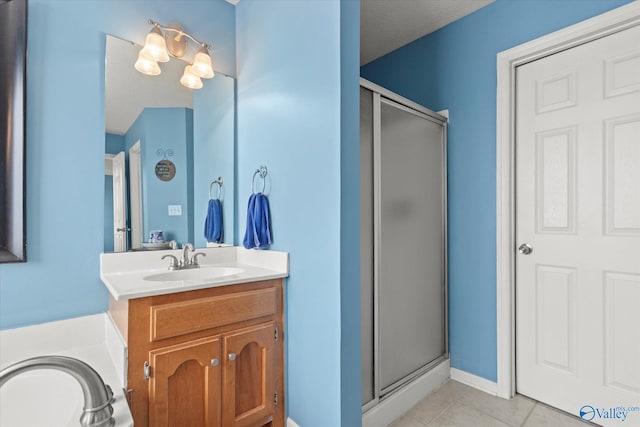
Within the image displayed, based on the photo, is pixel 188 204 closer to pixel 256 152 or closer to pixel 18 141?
pixel 256 152

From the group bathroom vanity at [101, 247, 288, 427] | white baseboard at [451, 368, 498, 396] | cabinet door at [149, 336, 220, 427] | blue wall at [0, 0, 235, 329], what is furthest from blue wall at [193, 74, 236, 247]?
white baseboard at [451, 368, 498, 396]

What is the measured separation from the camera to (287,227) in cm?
170

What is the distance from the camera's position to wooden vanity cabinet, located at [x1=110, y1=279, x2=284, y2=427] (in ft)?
4.18

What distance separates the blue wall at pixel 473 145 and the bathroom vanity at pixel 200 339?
1311 mm

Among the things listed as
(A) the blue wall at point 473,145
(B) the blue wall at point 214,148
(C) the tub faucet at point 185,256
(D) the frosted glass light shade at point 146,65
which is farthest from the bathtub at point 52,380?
(A) the blue wall at point 473,145

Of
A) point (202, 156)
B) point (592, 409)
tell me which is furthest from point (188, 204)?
point (592, 409)

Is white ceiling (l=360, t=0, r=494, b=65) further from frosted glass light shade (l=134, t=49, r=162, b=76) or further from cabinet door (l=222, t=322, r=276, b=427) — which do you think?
cabinet door (l=222, t=322, r=276, b=427)

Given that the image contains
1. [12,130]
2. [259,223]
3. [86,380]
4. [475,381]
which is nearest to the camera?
[86,380]

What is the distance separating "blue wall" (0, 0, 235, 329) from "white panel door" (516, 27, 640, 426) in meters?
2.35

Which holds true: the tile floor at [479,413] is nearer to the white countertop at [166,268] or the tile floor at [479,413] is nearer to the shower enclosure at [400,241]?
the shower enclosure at [400,241]

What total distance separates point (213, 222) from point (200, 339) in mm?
796

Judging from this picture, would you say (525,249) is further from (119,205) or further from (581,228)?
(119,205)

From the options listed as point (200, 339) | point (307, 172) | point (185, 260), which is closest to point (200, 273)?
point (185, 260)

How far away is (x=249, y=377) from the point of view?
1.57 m
